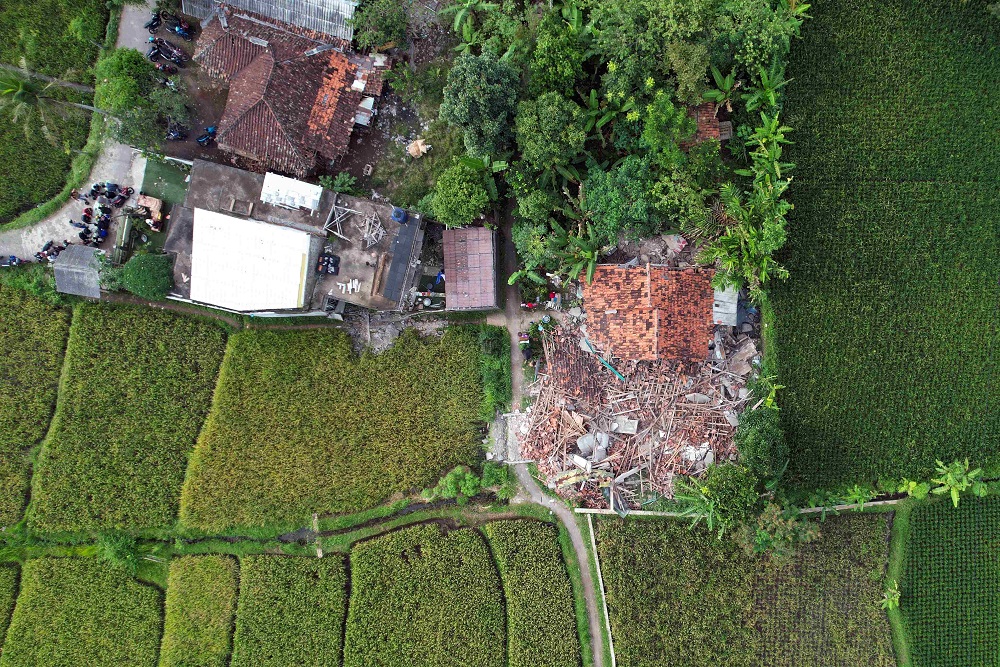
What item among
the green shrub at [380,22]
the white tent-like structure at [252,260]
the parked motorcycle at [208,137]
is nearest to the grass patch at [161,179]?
the parked motorcycle at [208,137]

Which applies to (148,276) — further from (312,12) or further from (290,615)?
(290,615)

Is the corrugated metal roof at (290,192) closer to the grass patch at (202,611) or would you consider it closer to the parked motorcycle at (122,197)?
the parked motorcycle at (122,197)

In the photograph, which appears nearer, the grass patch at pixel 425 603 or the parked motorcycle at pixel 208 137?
the parked motorcycle at pixel 208 137

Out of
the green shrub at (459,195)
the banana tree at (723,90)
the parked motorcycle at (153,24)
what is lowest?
the green shrub at (459,195)

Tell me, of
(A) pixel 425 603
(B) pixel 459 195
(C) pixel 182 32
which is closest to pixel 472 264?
(B) pixel 459 195

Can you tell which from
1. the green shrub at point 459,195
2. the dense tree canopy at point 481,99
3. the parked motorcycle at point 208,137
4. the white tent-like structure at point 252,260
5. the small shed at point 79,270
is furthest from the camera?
the parked motorcycle at point 208,137

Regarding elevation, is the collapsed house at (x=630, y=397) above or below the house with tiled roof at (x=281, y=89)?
below

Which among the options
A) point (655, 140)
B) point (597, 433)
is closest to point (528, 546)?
point (597, 433)
